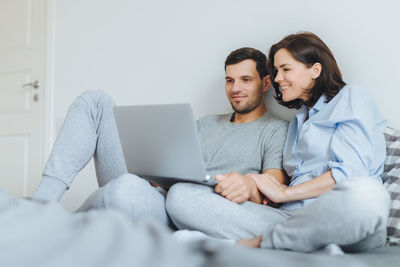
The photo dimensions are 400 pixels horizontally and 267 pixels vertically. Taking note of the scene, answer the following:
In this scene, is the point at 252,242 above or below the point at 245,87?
below

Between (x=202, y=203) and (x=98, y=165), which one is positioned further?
(x=98, y=165)

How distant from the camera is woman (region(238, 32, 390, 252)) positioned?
81cm

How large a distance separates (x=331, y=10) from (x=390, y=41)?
28 cm

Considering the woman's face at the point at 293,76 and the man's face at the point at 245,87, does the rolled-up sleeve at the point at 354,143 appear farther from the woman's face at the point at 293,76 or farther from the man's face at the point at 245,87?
the man's face at the point at 245,87

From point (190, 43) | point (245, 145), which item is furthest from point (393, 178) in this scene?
point (190, 43)

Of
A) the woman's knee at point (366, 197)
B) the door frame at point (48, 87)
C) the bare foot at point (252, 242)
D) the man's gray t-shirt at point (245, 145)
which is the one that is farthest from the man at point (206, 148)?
the door frame at point (48, 87)

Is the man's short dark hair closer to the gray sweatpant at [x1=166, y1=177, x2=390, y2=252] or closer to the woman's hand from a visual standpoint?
the woman's hand

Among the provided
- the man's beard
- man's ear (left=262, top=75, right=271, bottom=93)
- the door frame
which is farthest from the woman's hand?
the door frame

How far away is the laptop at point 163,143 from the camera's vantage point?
1041 mm

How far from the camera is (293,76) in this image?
1.45 metres

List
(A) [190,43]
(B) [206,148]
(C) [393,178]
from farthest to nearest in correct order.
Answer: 1. (A) [190,43]
2. (B) [206,148]
3. (C) [393,178]

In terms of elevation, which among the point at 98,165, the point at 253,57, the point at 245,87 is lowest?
the point at 98,165

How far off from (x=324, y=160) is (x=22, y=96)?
6.79ft

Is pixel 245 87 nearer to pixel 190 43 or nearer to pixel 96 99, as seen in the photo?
pixel 190 43
